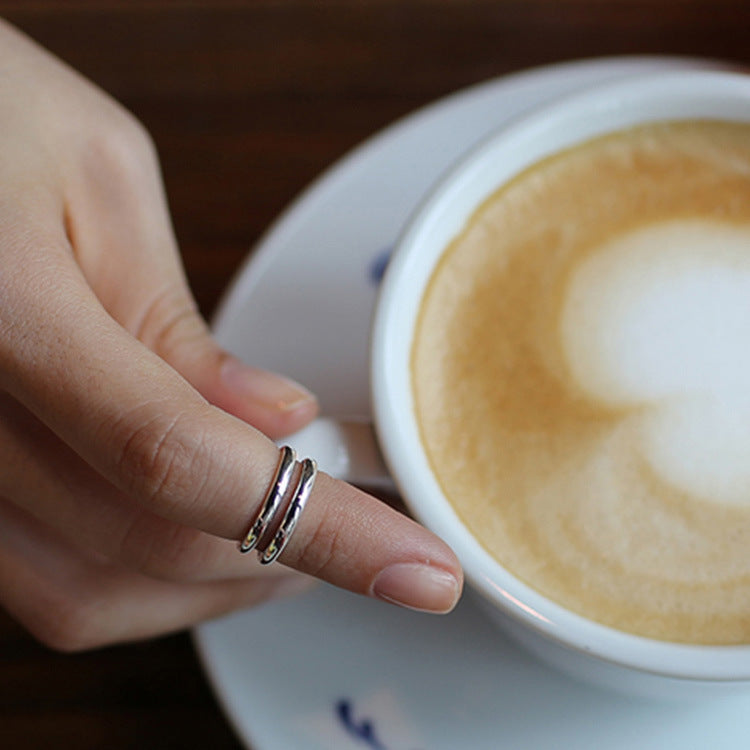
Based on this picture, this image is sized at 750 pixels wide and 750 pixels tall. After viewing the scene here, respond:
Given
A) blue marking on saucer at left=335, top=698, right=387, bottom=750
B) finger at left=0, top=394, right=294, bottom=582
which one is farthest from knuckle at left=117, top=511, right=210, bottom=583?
blue marking on saucer at left=335, top=698, right=387, bottom=750

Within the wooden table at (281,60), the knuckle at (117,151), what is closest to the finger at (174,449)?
the knuckle at (117,151)

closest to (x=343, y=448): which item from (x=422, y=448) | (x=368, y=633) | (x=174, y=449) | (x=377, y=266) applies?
(x=422, y=448)

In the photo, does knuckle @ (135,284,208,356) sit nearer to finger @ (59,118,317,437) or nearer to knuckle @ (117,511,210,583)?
finger @ (59,118,317,437)

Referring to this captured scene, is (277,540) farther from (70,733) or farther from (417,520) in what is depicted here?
(70,733)

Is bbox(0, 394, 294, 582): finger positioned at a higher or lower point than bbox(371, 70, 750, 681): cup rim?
lower

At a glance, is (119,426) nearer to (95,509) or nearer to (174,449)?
A: (174,449)

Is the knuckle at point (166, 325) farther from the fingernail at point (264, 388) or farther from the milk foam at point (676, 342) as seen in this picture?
the milk foam at point (676, 342)
